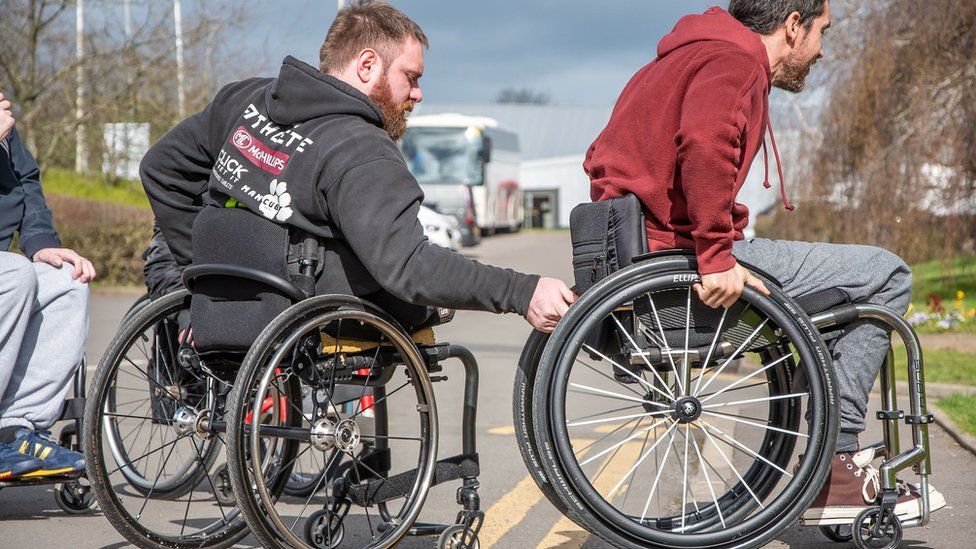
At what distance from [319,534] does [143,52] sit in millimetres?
18064

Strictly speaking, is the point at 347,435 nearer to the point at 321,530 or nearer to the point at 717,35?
the point at 321,530

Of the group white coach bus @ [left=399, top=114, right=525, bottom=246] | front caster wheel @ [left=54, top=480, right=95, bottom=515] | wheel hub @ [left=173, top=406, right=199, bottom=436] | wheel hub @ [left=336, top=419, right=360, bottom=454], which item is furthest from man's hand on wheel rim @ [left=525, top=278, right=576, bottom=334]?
white coach bus @ [left=399, top=114, right=525, bottom=246]

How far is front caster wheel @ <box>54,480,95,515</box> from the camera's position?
461 centimetres

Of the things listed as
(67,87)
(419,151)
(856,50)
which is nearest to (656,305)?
(856,50)

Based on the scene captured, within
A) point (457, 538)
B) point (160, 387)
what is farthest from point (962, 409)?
point (160, 387)

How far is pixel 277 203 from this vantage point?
11.0ft

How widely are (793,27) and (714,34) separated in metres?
0.33

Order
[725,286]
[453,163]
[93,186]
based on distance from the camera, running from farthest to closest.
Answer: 1. [453,163]
2. [93,186]
3. [725,286]

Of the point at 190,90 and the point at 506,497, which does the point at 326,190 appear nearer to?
the point at 506,497

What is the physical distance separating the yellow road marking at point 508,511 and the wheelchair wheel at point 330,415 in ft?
2.35

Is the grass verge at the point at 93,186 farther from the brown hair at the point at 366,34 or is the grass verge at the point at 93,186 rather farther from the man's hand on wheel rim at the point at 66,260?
the brown hair at the point at 366,34

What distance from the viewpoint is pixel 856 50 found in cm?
1616

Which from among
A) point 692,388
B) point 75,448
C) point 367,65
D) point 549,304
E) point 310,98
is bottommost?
point 75,448

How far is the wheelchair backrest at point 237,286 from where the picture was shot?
3320 millimetres
